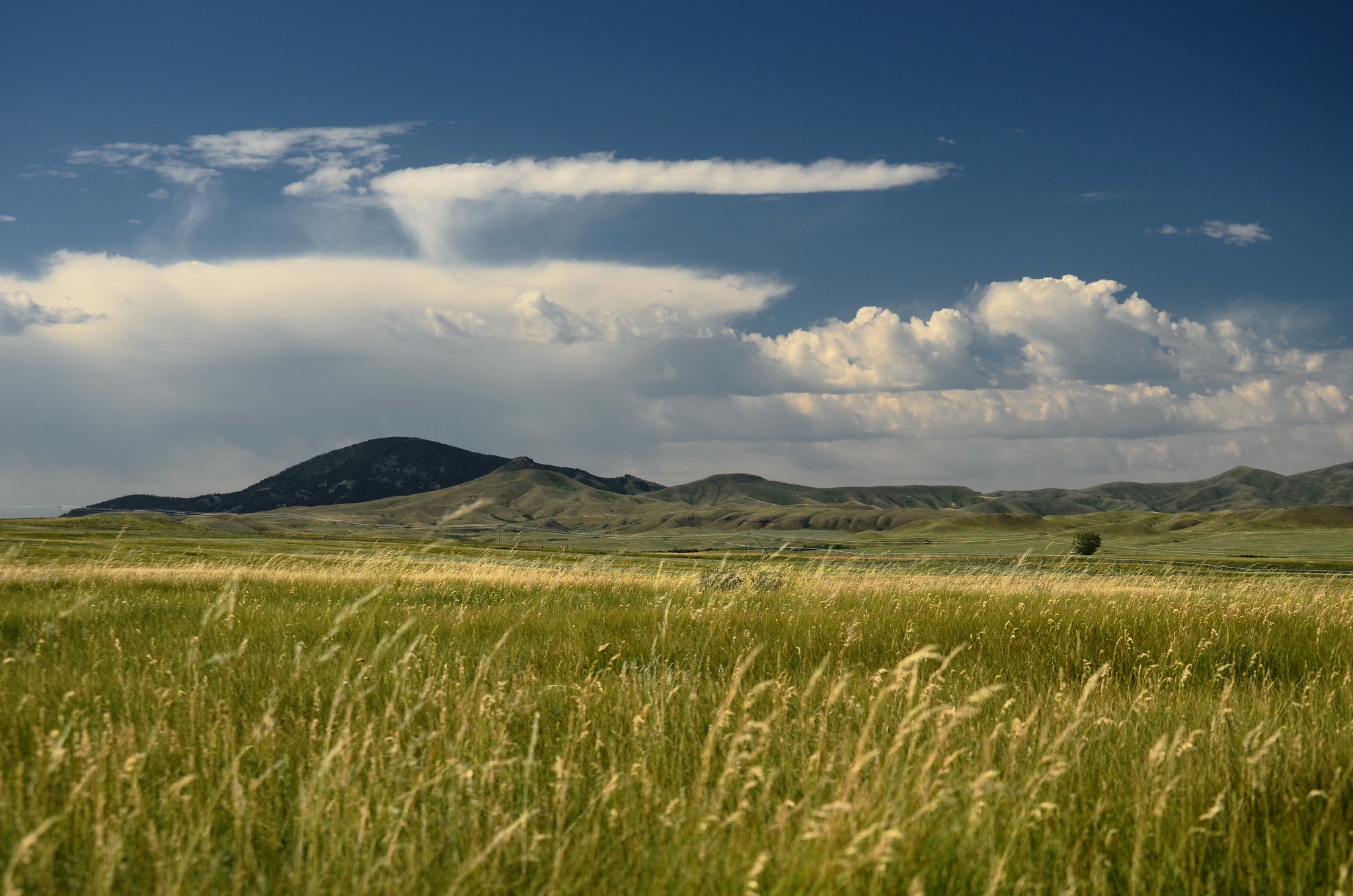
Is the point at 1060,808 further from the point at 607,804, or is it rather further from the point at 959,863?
the point at 607,804

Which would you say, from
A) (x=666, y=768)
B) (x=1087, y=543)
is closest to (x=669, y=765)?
(x=666, y=768)

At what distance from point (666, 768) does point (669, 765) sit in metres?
0.21

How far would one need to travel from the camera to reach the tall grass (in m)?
3.10

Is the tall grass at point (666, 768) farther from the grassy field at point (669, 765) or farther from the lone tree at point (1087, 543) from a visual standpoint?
the lone tree at point (1087, 543)

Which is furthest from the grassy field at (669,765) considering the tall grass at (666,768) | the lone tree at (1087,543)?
the lone tree at (1087,543)

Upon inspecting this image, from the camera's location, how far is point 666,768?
13.3ft

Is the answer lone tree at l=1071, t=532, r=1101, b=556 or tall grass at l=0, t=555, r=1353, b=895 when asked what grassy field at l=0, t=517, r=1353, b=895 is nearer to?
tall grass at l=0, t=555, r=1353, b=895

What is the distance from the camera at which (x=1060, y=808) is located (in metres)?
3.68

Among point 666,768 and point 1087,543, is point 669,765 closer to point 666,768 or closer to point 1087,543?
point 666,768

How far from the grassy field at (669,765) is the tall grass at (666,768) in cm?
3

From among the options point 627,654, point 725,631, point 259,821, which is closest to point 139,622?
point 627,654

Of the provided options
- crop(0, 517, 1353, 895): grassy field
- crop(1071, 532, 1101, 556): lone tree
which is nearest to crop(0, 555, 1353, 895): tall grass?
crop(0, 517, 1353, 895): grassy field

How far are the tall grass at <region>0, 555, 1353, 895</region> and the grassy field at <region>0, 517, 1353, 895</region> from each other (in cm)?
3

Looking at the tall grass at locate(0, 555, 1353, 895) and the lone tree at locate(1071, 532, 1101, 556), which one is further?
the lone tree at locate(1071, 532, 1101, 556)
